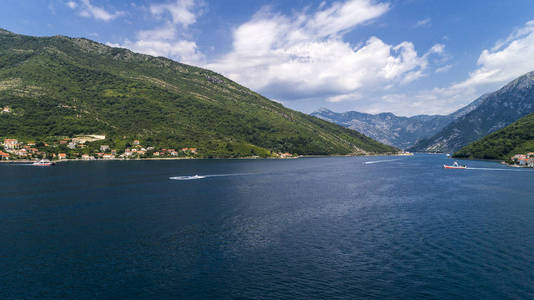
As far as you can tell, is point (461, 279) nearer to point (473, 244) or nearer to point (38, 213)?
point (473, 244)

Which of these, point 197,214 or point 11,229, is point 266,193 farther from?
point 11,229

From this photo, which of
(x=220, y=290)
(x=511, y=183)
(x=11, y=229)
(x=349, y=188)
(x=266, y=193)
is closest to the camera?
(x=220, y=290)

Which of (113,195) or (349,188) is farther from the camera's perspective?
(349,188)

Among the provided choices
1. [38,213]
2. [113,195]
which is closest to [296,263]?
[38,213]

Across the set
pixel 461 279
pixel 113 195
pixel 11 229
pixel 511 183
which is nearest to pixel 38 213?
pixel 11 229

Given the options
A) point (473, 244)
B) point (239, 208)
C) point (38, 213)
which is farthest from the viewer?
point (239, 208)

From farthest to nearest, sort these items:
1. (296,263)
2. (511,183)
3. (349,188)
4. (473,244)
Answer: (511,183) → (349,188) → (473,244) → (296,263)
